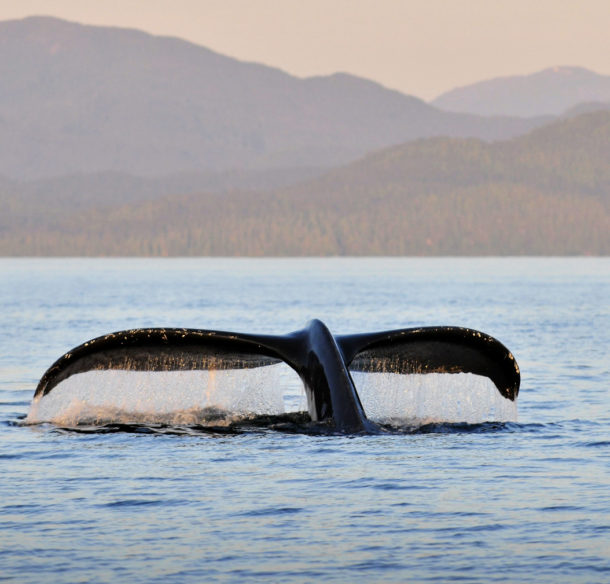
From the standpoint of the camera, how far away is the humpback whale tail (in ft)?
46.5

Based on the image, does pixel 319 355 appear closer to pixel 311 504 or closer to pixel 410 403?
pixel 311 504

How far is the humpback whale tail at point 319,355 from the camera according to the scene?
1416 centimetres

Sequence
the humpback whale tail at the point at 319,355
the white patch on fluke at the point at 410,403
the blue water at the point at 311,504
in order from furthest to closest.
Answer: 1. the white patch on fluke at the point at 410,403
2. the humpback whale tail at the point at 319,355
3. the blue water at the point at 311,504

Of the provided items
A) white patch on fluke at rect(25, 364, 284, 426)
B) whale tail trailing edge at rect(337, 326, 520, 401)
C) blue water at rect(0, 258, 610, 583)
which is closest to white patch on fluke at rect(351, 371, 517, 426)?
blue water at rect(0, 258, 610, 583)

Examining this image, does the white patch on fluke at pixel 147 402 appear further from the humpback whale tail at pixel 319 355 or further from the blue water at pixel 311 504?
the humpback whale tail at pixel 319 355

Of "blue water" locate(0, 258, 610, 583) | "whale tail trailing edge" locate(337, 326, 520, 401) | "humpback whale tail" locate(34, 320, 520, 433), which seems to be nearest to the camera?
"blue water" locate(0, 258, 610, 583)

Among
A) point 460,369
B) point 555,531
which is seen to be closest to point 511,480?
point 460,369

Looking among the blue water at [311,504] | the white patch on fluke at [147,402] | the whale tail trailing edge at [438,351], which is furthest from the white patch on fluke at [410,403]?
the white patch on fluke at [147,402]

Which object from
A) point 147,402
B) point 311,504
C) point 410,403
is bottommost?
point 311,504

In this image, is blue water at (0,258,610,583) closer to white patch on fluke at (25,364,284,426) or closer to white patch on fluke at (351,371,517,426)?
white patch on fluke at (351,371,517,426)

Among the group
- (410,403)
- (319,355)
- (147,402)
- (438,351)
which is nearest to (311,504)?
(319,355)

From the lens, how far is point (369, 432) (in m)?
15.8

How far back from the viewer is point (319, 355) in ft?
48.0

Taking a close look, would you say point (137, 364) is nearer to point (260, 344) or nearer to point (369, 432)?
point (260, 344)
